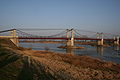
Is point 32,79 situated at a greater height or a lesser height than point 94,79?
greater

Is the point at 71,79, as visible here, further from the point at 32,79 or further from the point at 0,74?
the point at 0,74

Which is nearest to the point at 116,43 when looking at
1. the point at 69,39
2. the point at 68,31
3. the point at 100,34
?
the point at 100,34

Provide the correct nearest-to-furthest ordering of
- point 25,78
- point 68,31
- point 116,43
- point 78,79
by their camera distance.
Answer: point 25,78, point 78,79, point 68,31, point 116,43

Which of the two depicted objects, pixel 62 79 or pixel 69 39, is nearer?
pixel 62 79

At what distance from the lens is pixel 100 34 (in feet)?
269

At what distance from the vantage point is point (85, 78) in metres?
8.23

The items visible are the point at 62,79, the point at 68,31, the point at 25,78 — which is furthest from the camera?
the point at 68,31

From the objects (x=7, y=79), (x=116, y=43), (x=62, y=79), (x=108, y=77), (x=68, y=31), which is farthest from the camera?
(x=116, y=43)

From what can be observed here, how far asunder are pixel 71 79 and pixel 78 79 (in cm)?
47

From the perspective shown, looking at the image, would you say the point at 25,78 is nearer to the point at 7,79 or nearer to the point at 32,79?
the point at 32,79

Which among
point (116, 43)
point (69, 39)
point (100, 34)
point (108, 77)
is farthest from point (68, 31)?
point (108, 77)

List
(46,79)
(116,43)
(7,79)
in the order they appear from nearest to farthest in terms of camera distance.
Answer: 1. (7,79)
2. (46,79)
3. (116,43)

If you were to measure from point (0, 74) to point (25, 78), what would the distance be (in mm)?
1006

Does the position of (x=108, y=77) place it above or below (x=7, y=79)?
below
